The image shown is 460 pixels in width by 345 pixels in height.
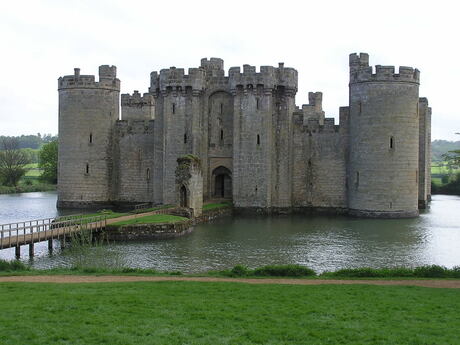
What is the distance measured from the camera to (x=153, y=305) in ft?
36.2

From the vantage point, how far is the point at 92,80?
41625 millimetres

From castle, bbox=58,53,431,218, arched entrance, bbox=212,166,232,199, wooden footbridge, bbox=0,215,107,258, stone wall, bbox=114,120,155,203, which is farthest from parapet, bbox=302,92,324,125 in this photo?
wooden footbridge, bbox=0,215,107,258

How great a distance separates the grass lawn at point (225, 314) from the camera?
29.5 ft

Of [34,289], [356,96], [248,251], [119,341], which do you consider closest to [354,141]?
[356,96]

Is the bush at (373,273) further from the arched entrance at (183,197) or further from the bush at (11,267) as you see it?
the arched entrance at (183,197)

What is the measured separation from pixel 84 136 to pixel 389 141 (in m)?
21.3

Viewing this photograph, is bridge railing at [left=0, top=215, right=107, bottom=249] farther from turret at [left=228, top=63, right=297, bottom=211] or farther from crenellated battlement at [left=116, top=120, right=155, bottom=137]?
crenellated battlement at [left=116, top=120, right=155, bottom=137]

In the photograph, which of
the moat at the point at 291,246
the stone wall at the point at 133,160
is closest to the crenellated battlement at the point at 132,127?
the stone wall at the point at 133,160

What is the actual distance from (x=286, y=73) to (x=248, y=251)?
729 inches

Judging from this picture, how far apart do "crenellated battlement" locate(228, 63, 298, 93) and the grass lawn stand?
1019 inches

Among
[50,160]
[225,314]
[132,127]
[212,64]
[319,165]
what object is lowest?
[225,314]

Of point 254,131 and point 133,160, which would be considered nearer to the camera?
point 254,131

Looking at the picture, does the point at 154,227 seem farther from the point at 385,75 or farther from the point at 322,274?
the point at 385,75

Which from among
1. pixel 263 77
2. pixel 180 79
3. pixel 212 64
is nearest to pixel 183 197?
pixel 180 79
